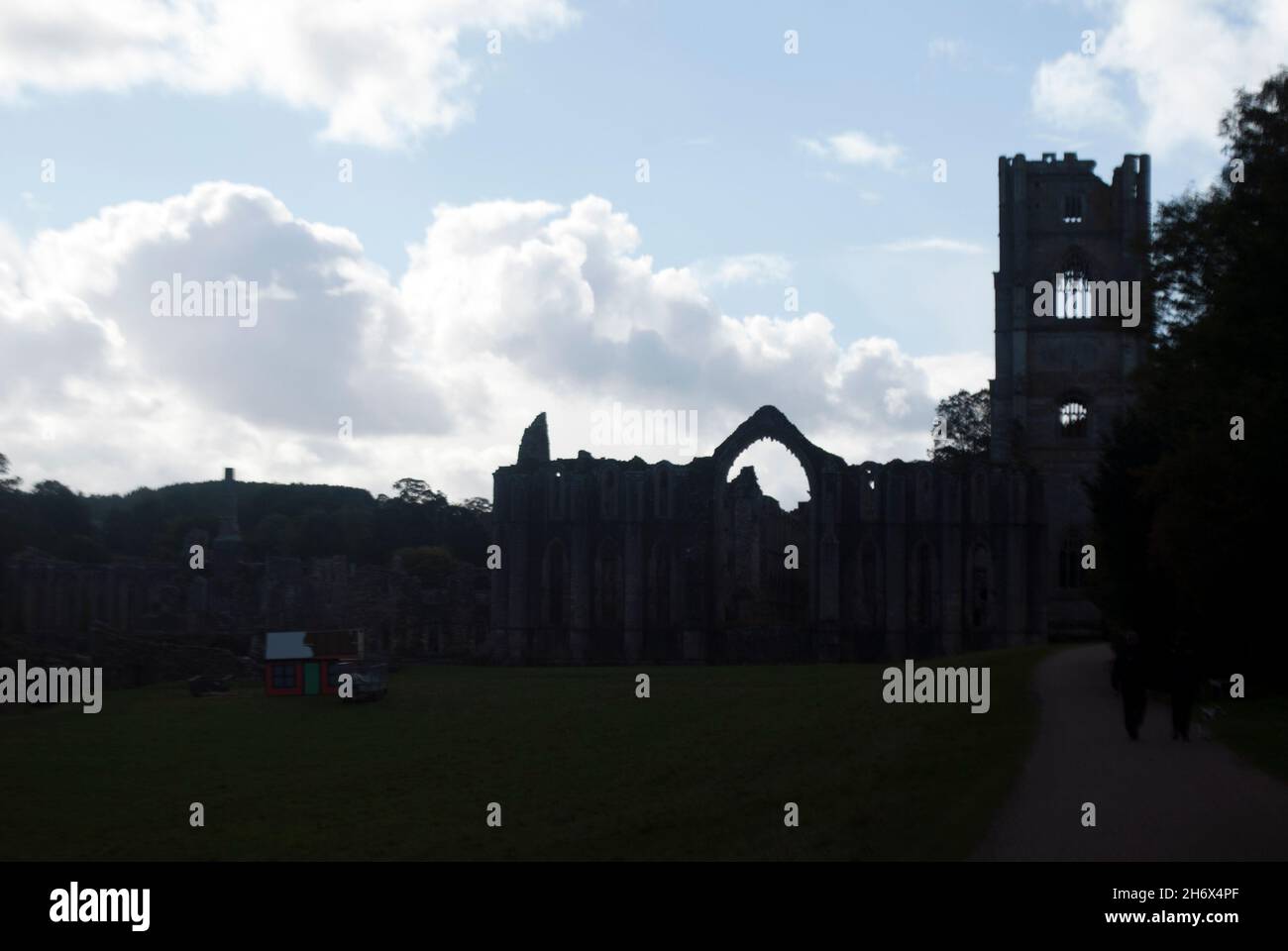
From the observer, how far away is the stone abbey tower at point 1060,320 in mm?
80875

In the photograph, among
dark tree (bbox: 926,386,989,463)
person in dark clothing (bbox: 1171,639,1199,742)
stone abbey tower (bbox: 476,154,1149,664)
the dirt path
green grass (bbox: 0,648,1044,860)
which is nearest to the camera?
the dirt path

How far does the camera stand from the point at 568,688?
4356 centimetres

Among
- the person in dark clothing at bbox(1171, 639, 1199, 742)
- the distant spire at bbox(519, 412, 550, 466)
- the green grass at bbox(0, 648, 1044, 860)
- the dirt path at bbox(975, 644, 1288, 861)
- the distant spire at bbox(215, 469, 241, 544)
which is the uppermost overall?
the distant spire at bbox(519, 412, 550, 466)

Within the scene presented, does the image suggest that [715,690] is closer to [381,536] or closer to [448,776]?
[448,776]

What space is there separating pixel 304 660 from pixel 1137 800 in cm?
3036

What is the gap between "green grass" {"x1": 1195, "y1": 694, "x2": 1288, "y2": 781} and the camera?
811 inches

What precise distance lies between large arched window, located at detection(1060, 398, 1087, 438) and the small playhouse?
1916 inches

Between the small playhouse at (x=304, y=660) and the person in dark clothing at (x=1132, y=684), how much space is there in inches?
1020

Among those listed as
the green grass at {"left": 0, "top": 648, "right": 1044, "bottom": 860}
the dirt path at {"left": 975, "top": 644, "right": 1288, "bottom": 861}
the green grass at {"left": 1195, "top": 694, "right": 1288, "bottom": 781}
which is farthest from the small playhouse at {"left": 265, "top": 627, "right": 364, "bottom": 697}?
the green grass at {"left": 1195, "top": 694, "right": 1288, "bottom": 781}

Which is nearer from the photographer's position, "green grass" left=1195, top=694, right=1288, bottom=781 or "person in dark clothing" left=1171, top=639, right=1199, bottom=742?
"green grass" left=1195, top=694, right=1288, bottom=781

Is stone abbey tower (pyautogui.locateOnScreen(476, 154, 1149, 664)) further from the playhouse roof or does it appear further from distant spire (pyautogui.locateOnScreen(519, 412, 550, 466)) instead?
the playhouse roof

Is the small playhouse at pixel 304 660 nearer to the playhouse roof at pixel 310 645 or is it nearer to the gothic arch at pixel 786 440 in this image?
the playhouse roof at pixel 310 645

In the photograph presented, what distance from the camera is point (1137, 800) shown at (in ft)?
56.9

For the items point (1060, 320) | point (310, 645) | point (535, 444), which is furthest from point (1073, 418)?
point (310, 645)
